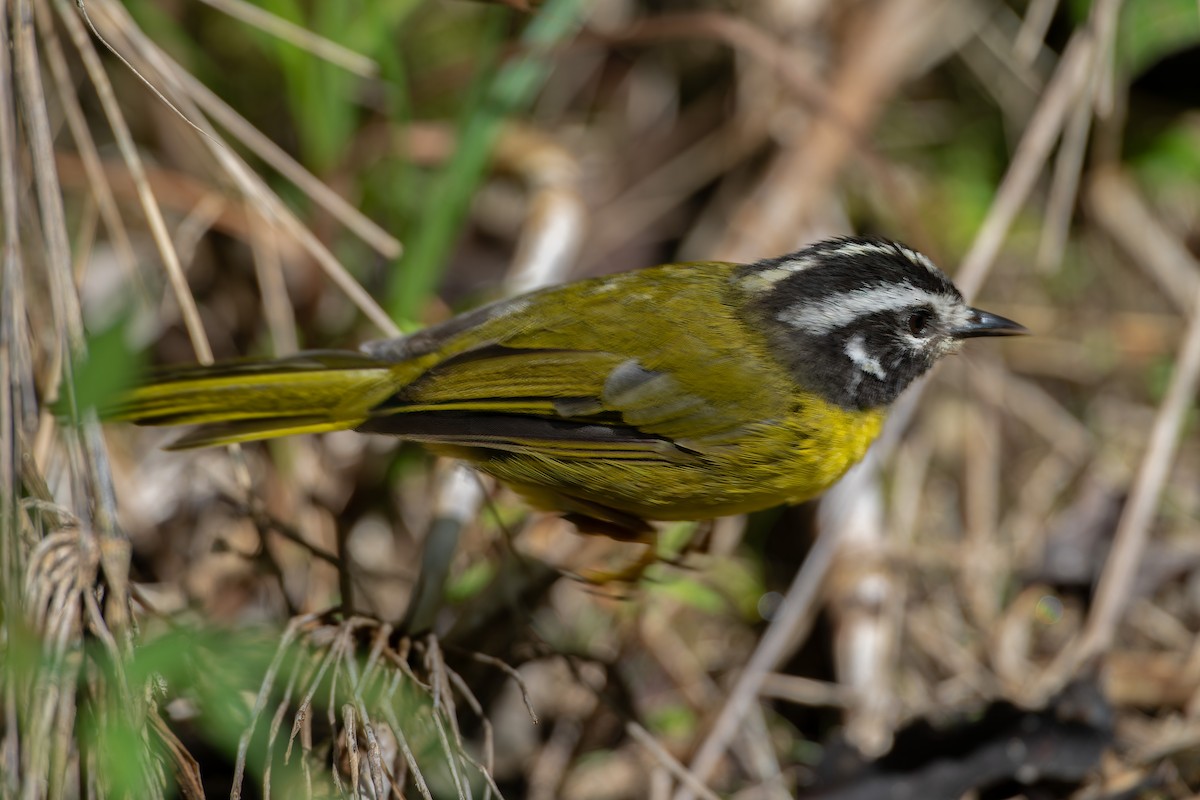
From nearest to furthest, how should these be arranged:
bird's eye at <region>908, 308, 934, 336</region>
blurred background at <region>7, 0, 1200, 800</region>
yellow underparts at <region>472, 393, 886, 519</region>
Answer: blurred background at <region>7, 0, 1200, 800</region>, yellow underparts at <region>472, 393, 886, 519</region>, bird's eye at <region>908, 308, 934, 336</region>

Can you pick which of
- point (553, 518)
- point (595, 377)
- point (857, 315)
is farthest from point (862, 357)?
point (553, 518)

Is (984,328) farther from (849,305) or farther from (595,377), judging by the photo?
(595,377)

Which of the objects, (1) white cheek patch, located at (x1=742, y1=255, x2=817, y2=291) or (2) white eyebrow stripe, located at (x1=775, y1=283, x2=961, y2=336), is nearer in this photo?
(2) white eyebrow stripe, located at (x1=775, y1=283, x2=961, y2=336)

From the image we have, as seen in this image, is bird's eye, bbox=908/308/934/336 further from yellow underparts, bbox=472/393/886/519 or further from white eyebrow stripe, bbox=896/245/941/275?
Answer: yellow underparts, bbox=472/393/886/519

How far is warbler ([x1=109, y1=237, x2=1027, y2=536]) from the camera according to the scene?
297 cm

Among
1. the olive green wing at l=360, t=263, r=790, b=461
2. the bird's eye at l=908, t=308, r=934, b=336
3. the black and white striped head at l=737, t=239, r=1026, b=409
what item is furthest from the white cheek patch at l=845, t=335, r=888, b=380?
the olive green wing at l=360, t=263, r=790, b=461

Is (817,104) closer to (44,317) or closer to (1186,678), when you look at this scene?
(1186,678)

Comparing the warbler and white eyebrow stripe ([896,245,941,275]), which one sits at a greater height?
A: white eyebrow stripe ([896,245,941,275])

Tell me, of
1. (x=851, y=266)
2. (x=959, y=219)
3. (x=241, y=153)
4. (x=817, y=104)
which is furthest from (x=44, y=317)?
(x=959, y=219)

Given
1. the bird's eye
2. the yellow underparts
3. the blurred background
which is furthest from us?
the bird's eye

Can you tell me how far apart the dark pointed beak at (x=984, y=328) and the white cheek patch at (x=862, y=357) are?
10.0 inches

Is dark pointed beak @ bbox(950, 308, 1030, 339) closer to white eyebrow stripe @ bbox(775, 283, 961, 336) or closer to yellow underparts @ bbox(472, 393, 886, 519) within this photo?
white eyebrow stripe @ bbox(775, 283, 961, 336)

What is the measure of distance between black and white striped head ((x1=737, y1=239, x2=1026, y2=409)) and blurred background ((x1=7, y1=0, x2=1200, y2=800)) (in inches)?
26.8

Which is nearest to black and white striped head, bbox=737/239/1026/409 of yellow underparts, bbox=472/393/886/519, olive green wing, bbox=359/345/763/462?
yellow underparts, bbox=472/393/886/519
